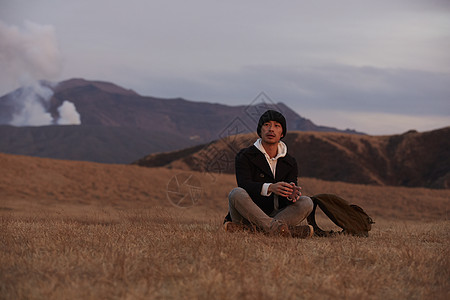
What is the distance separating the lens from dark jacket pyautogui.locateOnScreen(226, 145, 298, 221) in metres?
5.89

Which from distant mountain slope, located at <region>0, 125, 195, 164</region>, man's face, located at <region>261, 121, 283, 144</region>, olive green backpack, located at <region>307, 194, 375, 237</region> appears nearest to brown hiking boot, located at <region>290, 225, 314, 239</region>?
olive green backpack, located at <region>307, 194, 375, 237</region>

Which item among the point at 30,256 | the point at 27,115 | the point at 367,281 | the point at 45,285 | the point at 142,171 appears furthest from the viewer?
the point at 27,115

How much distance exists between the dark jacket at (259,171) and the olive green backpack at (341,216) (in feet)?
2.32

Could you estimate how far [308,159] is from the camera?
160 feet

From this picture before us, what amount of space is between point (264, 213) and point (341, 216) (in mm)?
1403

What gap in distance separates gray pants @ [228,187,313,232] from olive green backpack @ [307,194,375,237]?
22.9 inches

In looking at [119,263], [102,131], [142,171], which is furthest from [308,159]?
[102,131]

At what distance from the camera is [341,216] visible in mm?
6613

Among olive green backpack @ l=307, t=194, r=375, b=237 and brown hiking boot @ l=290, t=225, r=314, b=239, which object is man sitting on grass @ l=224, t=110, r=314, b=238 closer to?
brown hiking boot @ l=290, t=225, r=314, b=239

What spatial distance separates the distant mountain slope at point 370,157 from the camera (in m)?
45.4

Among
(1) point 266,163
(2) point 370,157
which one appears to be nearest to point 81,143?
(2) point 370,157

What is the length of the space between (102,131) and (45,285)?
353 feet

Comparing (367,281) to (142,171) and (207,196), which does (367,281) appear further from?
(142,171)

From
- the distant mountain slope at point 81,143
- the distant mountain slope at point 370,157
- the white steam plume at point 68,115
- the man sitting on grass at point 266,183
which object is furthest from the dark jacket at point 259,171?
the white steam plume at point 68,115
